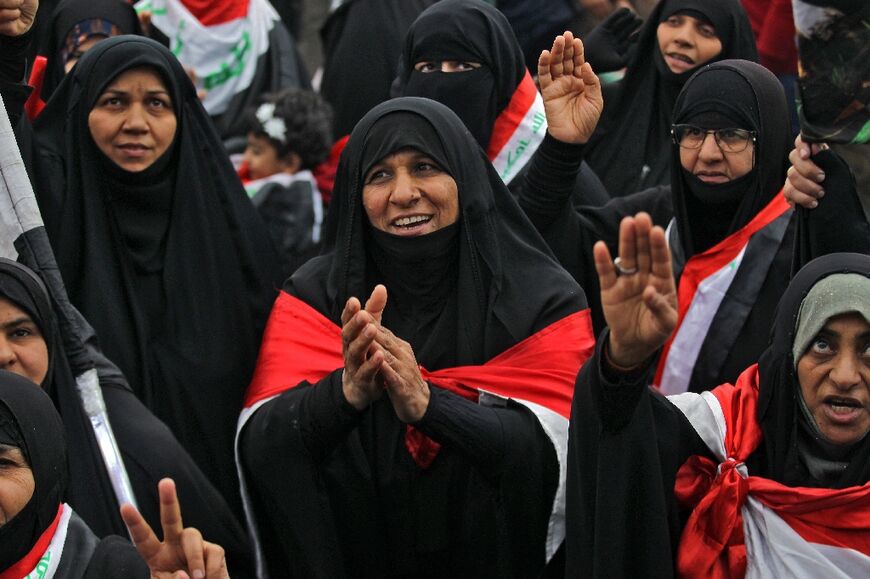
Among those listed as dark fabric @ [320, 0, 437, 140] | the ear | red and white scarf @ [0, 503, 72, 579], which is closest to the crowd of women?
red and white scarf @ [0, 503, 72, 579]

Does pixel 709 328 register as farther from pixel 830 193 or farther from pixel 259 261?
pixel 259 261

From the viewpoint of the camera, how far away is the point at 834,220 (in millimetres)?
4766

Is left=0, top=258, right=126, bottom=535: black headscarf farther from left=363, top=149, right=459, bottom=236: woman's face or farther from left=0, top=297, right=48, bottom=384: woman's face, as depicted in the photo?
left=363, top=149, right=459, bottom=236: woman's face

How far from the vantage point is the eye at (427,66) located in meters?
6.09

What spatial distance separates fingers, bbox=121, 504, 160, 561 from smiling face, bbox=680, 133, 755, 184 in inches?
94.3

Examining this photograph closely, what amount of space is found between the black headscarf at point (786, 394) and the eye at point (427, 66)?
2.02 metres

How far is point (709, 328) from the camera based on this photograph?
534 cm

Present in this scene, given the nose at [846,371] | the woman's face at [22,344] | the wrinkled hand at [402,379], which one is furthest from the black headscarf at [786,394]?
the woman's face at [22,344]

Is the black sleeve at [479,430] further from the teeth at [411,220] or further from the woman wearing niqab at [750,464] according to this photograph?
the teeth at [411,220]

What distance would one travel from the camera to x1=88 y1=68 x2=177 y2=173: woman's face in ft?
18.1

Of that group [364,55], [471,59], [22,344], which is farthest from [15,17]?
[364,55]

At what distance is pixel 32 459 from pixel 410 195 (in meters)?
1.31

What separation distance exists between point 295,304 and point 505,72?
1.50m

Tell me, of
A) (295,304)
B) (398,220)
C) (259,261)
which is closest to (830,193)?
(398,220)
